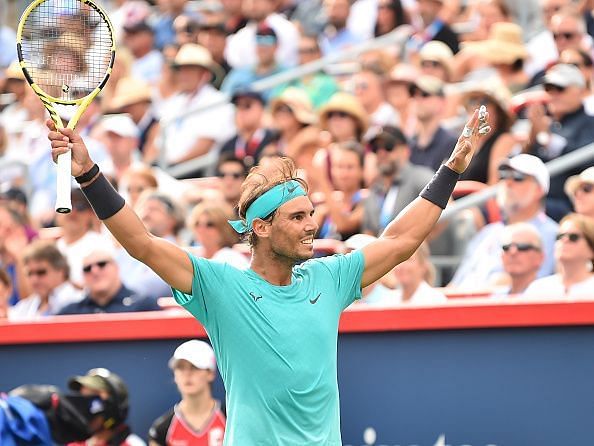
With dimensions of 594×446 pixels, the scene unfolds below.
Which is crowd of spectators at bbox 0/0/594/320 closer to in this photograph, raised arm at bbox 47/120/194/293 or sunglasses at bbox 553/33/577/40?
sunglasses at bbox 553/33/577/40

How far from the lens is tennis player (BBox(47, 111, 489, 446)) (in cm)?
494

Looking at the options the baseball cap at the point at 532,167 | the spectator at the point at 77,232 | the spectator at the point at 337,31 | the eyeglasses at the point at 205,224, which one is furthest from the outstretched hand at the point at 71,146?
the spectator at the point at 337,31

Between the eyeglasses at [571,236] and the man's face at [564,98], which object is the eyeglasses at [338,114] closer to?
the man's face at [564,98]

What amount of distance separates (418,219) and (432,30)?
6.82m

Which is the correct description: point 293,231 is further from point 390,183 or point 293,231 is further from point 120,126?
point 120,126

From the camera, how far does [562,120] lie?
9.23 meters

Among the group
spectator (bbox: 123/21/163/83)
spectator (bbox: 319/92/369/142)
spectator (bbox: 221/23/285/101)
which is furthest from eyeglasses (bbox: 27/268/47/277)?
spectator (bbox: 123/21/163/83)

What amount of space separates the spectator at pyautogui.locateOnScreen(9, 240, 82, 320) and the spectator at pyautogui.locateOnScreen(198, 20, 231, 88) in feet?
13.8

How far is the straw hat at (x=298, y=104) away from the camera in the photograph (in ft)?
36.0

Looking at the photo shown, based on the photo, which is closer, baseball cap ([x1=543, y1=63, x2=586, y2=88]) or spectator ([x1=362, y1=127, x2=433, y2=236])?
baseball cap ([x1=543, y1=63, x2=586, y2=88])

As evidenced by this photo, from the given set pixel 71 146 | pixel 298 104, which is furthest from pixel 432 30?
pixel 71 146

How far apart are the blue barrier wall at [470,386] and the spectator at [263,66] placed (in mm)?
5494

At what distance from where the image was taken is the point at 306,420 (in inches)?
195

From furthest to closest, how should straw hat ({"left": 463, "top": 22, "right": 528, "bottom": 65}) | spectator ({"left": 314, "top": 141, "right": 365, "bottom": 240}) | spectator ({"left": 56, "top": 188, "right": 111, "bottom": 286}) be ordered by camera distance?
straw hat ({"left": 463, "top": 22, "right": 528, "bottom": 65}), spectator ({"left": 56, "top": 188, "right": 111, "bottom": 286}), spectator ({"left": 314, "top": 141, "right": 365, "bottom": 240})
